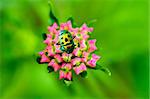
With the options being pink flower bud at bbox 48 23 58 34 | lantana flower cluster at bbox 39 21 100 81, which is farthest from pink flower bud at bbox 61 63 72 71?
pink flower bud at bbox 48 23 58 34

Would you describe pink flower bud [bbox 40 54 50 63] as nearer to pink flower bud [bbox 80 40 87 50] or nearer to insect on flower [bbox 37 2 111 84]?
insect on flower [bbox 37 2 111 84]

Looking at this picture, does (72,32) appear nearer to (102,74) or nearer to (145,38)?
(102,74)

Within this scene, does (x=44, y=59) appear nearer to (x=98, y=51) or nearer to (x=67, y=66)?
(x=67, y=66)

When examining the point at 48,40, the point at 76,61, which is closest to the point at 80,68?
the point at 76,61

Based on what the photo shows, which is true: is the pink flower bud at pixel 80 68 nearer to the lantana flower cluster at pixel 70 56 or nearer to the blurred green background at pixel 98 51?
the lantana flower cluster at pixel 70 56

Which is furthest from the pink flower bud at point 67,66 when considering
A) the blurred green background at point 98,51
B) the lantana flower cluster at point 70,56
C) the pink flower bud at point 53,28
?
the blurred green background at point 98,51

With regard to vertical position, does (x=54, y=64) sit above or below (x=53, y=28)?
below

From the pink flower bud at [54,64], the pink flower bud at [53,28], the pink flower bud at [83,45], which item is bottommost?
the pink flower bud at [54,64]

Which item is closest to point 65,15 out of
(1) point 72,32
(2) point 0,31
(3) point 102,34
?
(3) point 102,34

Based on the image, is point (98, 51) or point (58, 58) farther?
point (98, 51)
